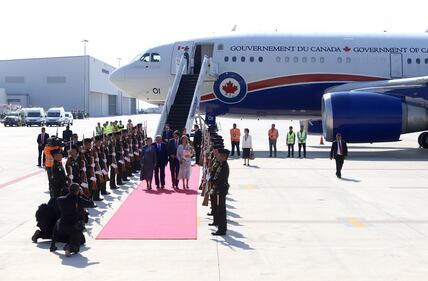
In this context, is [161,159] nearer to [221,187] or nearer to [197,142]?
[221,187]

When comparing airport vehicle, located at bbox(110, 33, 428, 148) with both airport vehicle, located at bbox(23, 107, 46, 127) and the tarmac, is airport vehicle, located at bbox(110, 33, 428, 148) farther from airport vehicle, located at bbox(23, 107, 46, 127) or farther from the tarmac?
airport vehicle, located at bbox(23, 107, 46, 127)

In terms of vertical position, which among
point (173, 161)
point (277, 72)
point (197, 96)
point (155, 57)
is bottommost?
point (173, 161)

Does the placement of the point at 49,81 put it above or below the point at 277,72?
above

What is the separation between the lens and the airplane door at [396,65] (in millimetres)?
29531

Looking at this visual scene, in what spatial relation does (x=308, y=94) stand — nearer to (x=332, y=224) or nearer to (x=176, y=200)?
(x=176, y=200)

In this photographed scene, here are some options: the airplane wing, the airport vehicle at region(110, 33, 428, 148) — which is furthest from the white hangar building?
the airplane wing

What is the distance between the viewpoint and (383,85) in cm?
2825

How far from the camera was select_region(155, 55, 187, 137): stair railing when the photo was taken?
26641mm

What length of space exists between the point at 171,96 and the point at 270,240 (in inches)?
698

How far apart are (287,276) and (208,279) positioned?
1.12 m

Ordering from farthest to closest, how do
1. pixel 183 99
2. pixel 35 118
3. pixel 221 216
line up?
pixel 35 118
pixel 183 99
pixel 221 216

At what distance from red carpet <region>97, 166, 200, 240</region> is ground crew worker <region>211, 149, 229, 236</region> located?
53cm

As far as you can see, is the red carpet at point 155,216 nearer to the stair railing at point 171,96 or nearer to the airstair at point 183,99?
the stair railing at point 171,96

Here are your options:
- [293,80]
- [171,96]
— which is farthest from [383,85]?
[171,96]
